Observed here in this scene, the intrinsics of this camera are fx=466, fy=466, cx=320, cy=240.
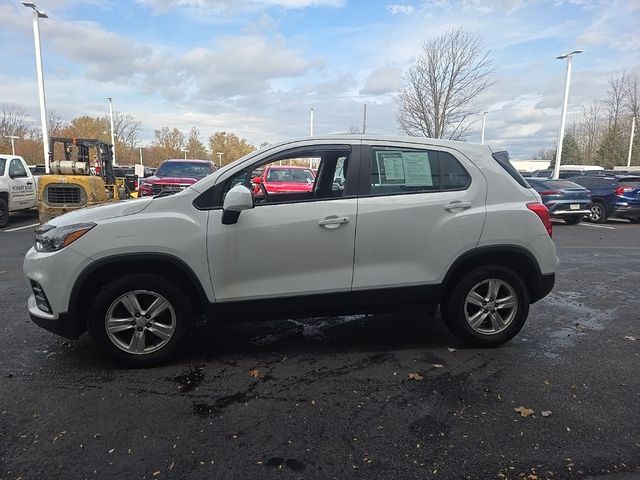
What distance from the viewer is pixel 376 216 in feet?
12.8

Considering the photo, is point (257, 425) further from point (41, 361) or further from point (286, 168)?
point (286, 168)

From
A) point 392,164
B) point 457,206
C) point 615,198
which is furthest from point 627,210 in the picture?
point 392,164

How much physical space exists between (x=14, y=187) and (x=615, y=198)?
63.2 ft

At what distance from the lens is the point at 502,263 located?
425cm

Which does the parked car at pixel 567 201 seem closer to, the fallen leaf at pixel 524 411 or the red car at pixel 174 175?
the red car at pixel 174 175

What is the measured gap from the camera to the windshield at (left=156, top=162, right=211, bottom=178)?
540 inches

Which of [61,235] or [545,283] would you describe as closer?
[61,235]

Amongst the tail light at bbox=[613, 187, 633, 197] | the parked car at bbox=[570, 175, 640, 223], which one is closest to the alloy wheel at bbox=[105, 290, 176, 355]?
the parked car at bbox=[570, 175, 640, 223]

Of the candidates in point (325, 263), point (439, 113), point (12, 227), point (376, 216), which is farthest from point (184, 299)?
point (439, 113)

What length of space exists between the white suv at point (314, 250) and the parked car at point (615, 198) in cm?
1456

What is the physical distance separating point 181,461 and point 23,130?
71.6m

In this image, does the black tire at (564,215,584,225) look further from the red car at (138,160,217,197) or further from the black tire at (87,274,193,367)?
the black tire at (87,274,193,367)

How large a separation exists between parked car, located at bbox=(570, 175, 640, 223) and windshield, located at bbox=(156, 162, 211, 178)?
1337 centimetres

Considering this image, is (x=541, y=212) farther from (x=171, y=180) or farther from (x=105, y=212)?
(x=171, y=180)
